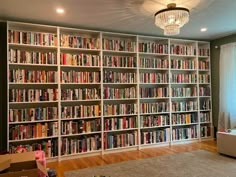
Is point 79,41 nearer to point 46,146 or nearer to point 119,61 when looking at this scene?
point 119,61

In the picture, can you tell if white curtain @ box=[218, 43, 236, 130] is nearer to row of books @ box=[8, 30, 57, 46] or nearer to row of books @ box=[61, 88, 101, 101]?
row of books @ box=[61, 88, 101, 101]

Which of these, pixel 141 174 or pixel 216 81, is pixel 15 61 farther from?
pixel 216 81

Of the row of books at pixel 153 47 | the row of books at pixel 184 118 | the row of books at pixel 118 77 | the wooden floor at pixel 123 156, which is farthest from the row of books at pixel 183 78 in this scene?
the wooden floor at pixel 123 156

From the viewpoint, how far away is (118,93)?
418cm

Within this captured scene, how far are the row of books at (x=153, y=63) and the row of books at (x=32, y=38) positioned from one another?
1.80 m

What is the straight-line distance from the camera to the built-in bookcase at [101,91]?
11.7 feet

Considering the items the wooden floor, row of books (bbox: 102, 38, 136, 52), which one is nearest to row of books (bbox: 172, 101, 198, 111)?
the wooden floor

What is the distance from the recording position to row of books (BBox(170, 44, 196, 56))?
186 inches

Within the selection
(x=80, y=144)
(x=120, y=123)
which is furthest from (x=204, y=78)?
(x=80, y=144)

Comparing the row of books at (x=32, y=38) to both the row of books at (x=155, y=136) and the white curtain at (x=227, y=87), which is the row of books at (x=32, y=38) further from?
the white curtain at (x=227, y=87)

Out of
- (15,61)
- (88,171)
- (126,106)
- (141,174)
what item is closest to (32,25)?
(15,61)

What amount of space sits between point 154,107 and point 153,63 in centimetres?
96

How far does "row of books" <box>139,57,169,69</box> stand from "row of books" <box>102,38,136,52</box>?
1.02ft

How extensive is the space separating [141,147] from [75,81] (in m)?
1.95
